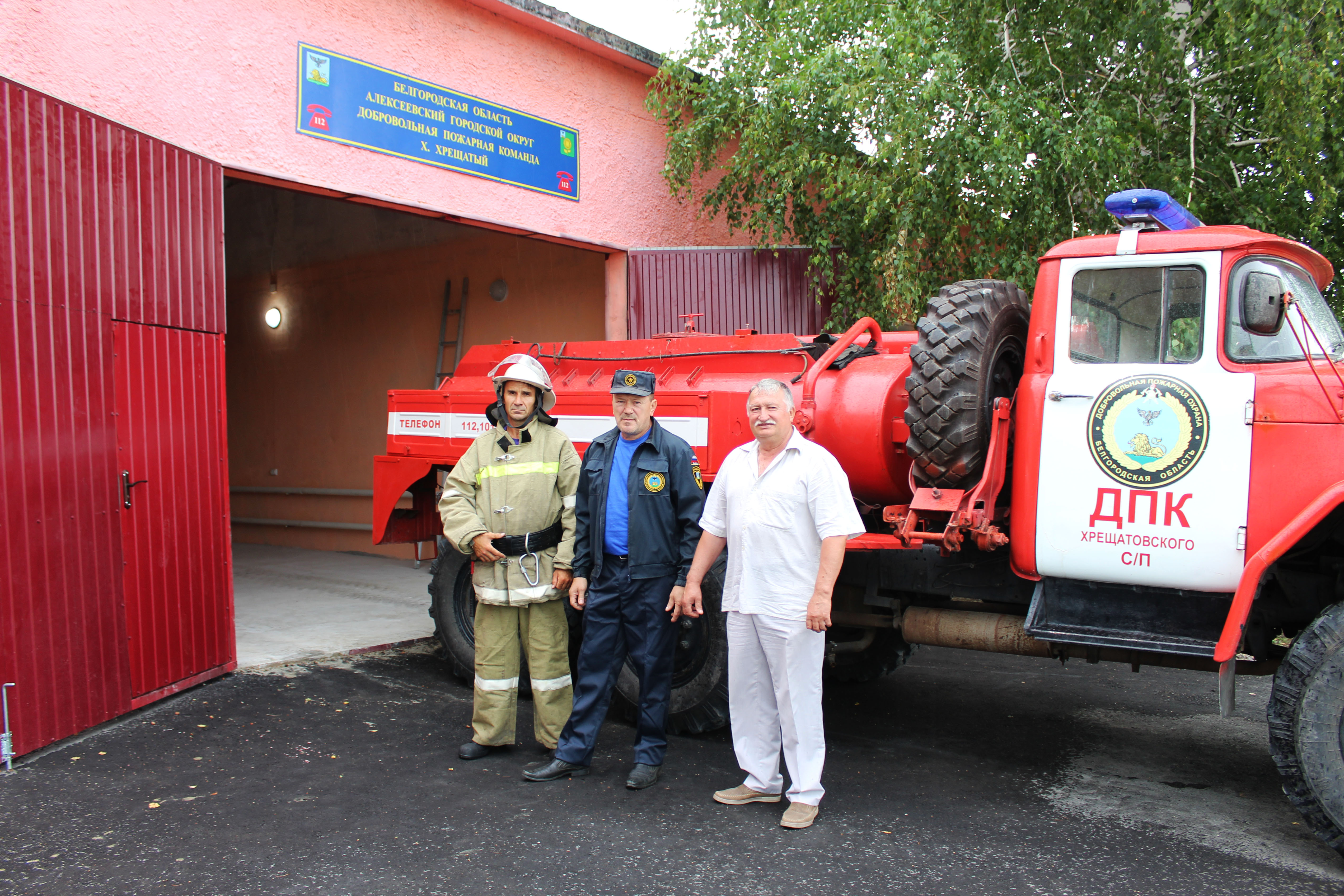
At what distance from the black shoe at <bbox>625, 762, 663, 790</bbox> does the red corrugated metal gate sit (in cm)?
287

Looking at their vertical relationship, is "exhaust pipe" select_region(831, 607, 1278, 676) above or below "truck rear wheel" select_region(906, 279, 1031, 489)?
below

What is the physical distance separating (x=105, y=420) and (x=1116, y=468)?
4.96 meters

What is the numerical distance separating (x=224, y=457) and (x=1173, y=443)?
5.29 m

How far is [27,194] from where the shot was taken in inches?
184

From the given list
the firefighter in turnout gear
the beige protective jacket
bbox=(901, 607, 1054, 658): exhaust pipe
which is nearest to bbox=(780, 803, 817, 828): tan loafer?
bbox=(901, 607, 1054, 658): exhaust pipe

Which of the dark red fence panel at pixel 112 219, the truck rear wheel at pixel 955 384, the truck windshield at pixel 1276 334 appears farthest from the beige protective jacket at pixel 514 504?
the truck windshield at pixel 1276 334

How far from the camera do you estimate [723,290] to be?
9.40 m

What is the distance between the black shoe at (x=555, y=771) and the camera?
439cm

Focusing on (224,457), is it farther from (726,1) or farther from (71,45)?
(726,1)

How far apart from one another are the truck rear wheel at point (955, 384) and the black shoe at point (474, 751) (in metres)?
2.47

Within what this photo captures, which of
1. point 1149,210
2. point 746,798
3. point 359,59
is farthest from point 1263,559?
point 359,59

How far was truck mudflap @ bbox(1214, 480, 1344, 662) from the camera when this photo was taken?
351 cm

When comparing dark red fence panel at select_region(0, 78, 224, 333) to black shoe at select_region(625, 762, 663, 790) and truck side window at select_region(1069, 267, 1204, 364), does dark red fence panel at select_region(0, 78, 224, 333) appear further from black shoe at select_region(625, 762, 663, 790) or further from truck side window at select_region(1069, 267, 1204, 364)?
truck side window at select_region(1069, 267, 1204, 364)

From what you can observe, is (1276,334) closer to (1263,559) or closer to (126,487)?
(1263,559)
